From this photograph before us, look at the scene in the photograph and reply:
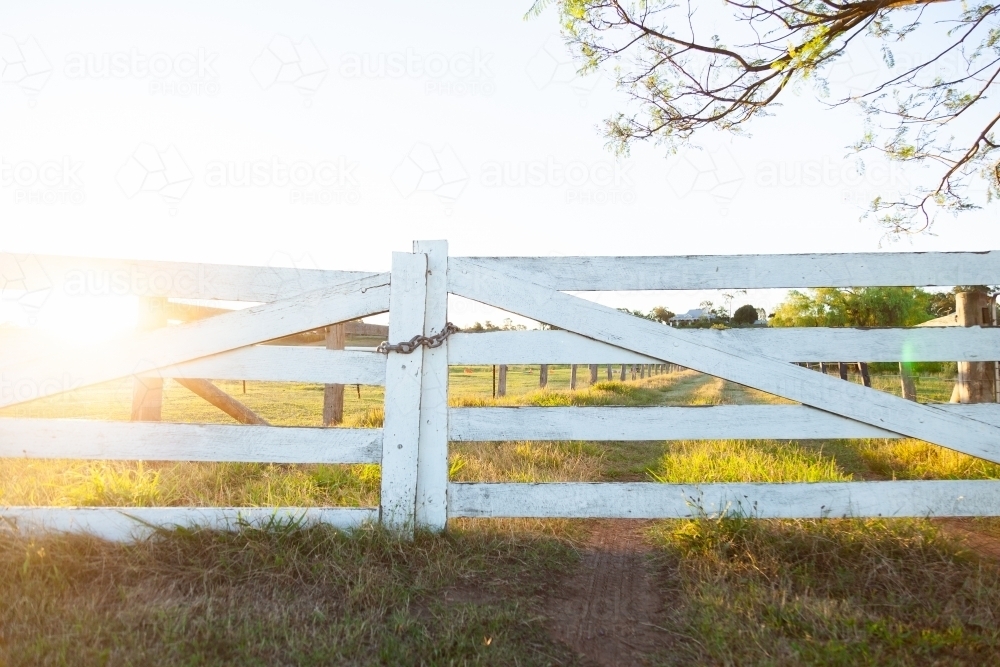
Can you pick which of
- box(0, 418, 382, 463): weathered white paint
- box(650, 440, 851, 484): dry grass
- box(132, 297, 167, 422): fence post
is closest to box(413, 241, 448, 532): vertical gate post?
box(0, 418, 382, 463): weathered white paint

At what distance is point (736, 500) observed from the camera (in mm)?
3234

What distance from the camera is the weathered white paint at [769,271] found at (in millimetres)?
3271

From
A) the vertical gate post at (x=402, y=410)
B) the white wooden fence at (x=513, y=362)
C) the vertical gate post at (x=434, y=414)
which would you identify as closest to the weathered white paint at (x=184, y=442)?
the white wooden fence at (x=513, y=362)

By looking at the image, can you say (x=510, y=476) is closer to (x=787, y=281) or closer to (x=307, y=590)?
(x=307, y=590)

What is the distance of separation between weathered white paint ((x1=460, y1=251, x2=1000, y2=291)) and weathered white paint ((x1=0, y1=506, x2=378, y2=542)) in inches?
61.6

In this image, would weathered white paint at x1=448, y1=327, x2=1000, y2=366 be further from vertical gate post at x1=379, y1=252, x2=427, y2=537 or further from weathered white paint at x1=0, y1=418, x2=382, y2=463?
weathered white paint at x1=0, y1=418, x2=382, y2=463

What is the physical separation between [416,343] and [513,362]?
0.53m

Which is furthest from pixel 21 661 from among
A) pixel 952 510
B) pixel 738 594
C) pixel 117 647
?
pixel 952 510

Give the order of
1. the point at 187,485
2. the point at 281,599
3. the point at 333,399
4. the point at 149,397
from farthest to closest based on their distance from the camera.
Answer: the point at 333,399, the point at 149,397, the point at 187,485, the point at 281,599

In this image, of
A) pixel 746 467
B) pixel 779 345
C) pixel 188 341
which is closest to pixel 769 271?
pixel 779 345

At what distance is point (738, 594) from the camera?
2660 mm

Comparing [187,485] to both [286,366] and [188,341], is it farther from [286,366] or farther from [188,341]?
[286,366]

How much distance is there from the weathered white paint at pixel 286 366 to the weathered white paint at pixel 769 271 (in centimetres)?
90

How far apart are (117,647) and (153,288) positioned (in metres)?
1.87
